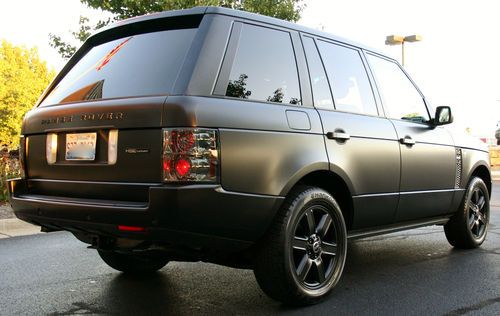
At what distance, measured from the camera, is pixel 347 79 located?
13.5ft

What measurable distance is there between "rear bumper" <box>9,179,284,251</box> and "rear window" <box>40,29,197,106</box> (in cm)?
63

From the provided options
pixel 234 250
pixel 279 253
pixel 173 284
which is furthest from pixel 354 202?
pixel 173 284

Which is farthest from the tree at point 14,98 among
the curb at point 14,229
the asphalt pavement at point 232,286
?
the asphalt pavement at point 232,286

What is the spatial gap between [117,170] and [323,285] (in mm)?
1642

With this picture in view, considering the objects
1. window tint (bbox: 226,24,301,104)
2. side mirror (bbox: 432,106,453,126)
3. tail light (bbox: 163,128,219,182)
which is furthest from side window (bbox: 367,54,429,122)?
tail light (bbox: 163,128,219,182)

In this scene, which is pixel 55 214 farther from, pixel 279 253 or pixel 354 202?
pixel 354 202

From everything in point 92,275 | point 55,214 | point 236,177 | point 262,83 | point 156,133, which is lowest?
point 92,275

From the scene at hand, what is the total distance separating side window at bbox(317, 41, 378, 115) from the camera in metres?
3.93

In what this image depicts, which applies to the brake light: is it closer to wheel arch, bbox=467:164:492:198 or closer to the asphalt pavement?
the asphalt pavement

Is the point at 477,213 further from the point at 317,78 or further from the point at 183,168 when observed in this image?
the point at 183,168

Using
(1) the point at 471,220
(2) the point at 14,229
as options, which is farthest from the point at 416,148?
(2) the point at 14,229

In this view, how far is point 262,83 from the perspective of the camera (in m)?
3.32

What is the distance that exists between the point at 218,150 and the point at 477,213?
382cm

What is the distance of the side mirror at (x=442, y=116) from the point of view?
4801 millimetres
